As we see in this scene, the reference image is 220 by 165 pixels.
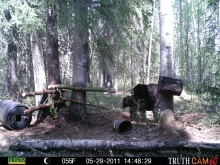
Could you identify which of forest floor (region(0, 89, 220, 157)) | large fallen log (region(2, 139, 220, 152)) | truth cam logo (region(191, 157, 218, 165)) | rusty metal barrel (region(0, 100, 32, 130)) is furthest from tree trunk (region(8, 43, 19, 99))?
truth cam logo (region(191, 157, 218, 165))

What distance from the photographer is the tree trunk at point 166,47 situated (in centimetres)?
801

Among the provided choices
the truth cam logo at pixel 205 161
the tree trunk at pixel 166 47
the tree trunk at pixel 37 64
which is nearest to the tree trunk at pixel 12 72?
the tree trunk at pixel 37 64

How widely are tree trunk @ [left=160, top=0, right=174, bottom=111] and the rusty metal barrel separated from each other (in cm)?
453

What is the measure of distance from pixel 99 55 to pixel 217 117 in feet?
16.5

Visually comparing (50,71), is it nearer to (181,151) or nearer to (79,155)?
(79,155)

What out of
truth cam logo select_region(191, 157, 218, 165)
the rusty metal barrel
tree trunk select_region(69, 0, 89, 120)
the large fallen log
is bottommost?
truth cam logo select_region(191, 157, 218, 165)

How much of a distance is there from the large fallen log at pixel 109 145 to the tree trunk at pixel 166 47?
6.53 ft

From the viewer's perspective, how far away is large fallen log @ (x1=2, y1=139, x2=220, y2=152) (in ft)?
20.1

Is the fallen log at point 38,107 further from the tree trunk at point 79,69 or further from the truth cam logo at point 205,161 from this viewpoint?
the truth cam logo at point 205,161

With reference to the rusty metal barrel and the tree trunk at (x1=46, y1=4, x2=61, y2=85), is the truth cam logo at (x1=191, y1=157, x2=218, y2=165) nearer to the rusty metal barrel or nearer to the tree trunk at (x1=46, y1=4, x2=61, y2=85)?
the rusty metal barrel

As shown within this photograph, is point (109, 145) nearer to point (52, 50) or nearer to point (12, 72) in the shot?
point (52, 50)

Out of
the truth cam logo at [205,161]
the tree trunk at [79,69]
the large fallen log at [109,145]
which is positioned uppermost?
the tree trunk at [79,69]

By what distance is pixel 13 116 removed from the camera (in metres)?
8.38

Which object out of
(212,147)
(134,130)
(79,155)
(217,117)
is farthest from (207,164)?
(217,117)
